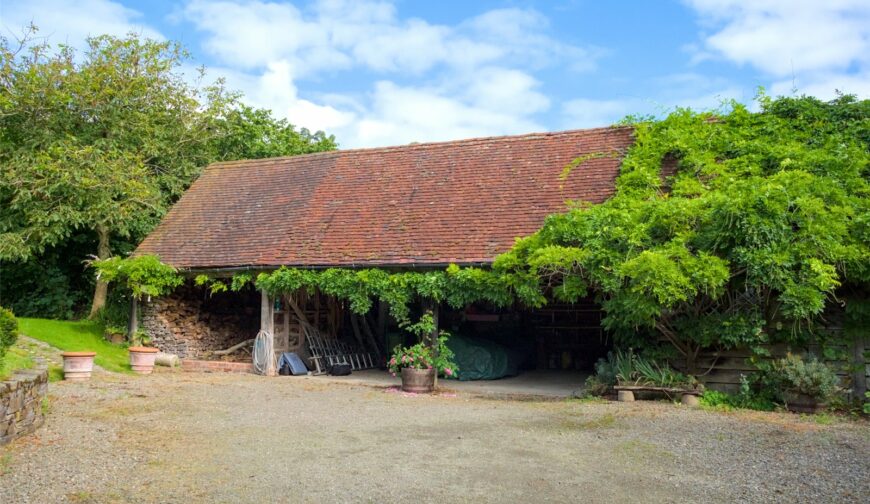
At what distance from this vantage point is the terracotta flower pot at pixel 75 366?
38.7ft

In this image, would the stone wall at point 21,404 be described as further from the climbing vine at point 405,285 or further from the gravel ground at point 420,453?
the climbing vine at point 405,285

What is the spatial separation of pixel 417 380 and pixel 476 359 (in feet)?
8.64

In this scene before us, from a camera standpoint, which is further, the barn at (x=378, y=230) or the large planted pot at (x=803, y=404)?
the barn at (x=378, y=230)

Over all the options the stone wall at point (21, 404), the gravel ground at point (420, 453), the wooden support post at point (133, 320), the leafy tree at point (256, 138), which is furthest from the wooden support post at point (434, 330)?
the leafy tree at point (256, 138)

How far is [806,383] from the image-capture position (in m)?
9.30

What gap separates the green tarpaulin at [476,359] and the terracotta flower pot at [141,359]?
19.9 feet

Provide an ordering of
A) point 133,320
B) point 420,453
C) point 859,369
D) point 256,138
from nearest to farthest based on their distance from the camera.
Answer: point 420,453
point 859,369
point 133,320
point 256,138

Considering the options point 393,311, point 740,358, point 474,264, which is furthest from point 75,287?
point 740,358

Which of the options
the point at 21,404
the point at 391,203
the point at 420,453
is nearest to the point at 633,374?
the point at 420,453

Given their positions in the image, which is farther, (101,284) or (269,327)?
(101,284)

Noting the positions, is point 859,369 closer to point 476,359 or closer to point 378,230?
point 476,359

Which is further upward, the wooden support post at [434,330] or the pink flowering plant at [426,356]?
the wooden support post at [434,330]

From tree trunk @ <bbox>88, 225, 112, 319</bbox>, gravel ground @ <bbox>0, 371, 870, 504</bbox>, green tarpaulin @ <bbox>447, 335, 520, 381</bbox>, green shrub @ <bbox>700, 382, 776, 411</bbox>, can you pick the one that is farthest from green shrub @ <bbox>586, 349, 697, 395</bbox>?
tree trunk @ <bbox>88, 225, 112, 319</bbox>

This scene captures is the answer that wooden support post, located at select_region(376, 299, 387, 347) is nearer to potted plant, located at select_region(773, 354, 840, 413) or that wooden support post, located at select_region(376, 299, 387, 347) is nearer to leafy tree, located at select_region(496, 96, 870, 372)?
leafy tree, located at select_region(496, 96, 870, 372)
